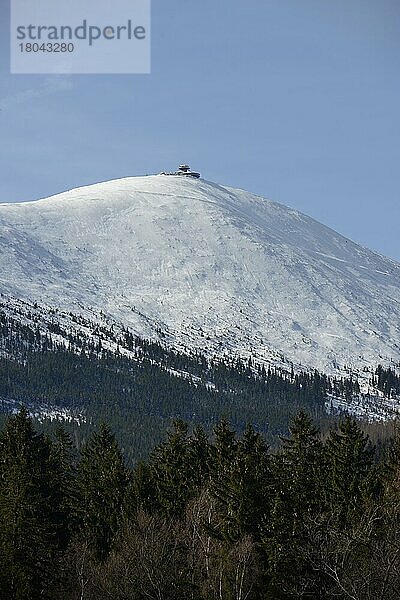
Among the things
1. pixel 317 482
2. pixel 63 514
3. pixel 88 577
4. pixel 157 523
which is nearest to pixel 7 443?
pixel 63 514

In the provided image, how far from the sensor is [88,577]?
5009cm

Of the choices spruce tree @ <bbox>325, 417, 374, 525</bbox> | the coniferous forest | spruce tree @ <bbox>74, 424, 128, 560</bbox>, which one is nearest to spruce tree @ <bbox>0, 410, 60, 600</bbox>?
the coniferous forest

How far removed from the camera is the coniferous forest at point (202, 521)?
4409 centimetres

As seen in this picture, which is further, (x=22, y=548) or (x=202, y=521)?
(x=202, y=521)

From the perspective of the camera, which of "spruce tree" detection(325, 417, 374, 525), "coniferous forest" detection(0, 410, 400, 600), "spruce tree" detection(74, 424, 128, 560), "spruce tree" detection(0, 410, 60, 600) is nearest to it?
"coniferous forest" detection(0, 410, 400, 600)

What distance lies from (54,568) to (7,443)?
20984 mm

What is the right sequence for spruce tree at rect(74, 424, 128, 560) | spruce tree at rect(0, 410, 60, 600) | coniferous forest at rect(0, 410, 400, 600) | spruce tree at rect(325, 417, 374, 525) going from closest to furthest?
coniferous forest at rect(0, 410, 400, 600), spruce tree at rect(0, 410, 60, 600), spruce tree at rect(325, 417, 374, 525), spruce tree at rect(74, 424, 128, 560)

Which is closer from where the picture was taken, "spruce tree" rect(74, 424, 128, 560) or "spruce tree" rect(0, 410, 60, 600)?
"spruce tree" rect(0, 410, 60, 600)

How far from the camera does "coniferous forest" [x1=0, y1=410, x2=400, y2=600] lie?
44.1 m

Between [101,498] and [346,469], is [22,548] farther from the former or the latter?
[346,469]

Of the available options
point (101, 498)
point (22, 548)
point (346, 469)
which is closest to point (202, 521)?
point (22, 548)

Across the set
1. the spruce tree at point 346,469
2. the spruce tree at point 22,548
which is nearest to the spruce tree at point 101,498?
the spruce tree at point 22,548

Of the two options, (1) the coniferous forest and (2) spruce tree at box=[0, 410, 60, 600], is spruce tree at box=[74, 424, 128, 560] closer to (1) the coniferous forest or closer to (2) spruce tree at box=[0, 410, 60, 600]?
(1) the coniferous forest

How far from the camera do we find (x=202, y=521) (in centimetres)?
5334
